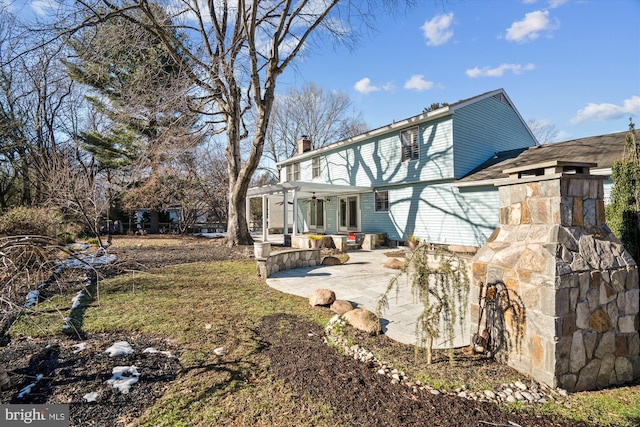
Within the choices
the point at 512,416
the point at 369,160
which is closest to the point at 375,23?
the point at 369,160

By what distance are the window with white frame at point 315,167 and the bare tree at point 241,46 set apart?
589 cm

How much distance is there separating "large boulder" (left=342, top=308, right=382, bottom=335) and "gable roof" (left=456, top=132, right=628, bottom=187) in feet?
23.8

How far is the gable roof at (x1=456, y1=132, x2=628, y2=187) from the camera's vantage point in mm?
9281

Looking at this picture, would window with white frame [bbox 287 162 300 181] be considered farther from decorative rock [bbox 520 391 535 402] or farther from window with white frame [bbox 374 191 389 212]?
decorative rock [bbox 520 391 535 402]

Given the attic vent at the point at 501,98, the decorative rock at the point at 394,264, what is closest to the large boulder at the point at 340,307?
the decorative rock at the point at 394,264

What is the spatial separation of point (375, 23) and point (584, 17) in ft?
21.3

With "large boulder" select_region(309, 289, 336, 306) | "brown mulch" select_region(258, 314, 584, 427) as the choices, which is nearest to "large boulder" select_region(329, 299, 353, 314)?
"large boulder" select_region(309, 289, 336, 306)

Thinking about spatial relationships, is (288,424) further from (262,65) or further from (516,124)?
(516,124)

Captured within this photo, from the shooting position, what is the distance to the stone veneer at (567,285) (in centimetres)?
281

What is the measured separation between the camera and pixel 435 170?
12.4m

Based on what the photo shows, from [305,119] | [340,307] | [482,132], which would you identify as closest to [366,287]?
[340,307]

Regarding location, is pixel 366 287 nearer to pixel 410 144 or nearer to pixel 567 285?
pixel 567 285

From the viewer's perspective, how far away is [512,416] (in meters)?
2.42

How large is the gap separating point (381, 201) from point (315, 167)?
5699 millimetres
